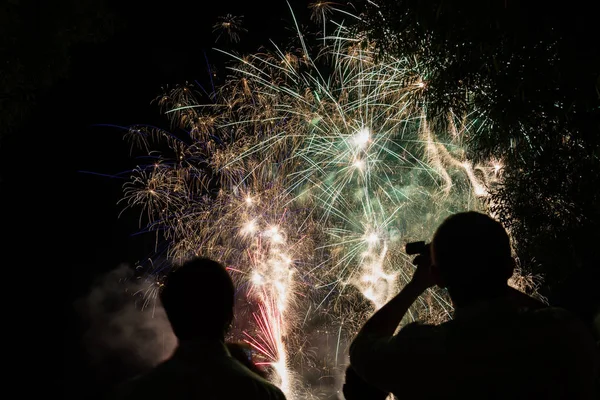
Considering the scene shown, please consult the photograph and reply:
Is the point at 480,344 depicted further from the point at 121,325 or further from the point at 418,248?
the point at 121,325

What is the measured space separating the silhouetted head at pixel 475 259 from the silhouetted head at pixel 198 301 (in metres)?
0.79

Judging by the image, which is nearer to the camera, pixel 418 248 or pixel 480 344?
pixel 480 344

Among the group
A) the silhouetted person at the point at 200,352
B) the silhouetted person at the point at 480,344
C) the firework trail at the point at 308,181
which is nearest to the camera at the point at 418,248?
the silhouetted person at the point at 480,344

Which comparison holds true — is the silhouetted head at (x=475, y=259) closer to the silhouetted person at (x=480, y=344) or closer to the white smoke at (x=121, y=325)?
the silhouetted person at (x=480, y=344)

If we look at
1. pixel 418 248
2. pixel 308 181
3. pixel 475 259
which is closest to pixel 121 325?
pixel 308 181

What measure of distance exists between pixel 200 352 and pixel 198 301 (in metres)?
0.18

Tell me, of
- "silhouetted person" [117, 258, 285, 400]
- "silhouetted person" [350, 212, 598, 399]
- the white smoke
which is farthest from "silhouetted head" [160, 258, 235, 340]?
the white smoke

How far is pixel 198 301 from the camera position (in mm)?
2244

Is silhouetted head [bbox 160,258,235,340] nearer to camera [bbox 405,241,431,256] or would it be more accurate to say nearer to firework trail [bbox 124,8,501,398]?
camera [bbox 405,241,431,256]

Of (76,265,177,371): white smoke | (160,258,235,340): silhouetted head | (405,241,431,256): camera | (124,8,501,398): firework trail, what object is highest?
(160,258,235,340): silhouetted head

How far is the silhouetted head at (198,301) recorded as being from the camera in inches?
88.2

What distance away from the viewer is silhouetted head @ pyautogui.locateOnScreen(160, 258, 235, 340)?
7.35ft

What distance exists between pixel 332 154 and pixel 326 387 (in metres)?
9.98

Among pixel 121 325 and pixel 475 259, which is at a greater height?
pixel 475 259
